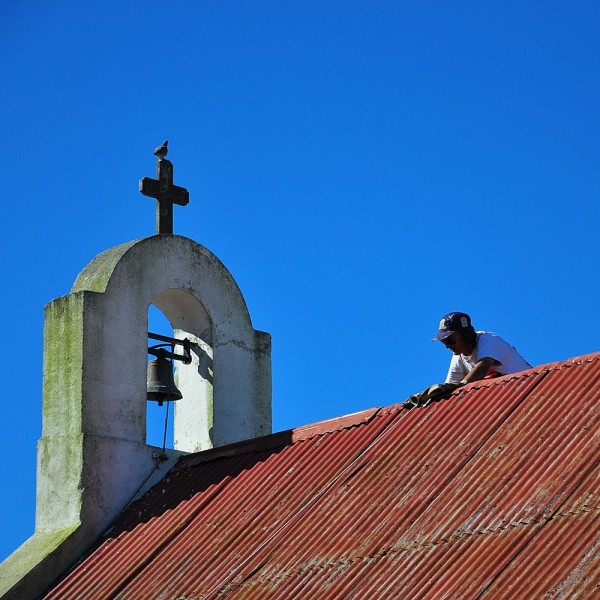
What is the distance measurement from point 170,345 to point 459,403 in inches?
166

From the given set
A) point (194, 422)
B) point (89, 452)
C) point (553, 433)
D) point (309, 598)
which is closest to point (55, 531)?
point (89, 452)

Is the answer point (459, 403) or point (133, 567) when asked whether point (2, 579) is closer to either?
point (133, 567)

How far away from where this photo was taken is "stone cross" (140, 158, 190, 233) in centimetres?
1563

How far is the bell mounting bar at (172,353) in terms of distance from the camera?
1527 centimetres

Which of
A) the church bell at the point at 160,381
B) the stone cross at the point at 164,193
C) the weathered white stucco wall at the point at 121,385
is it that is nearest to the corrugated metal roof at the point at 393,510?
the weathered white stucco wall at the point at 121,385

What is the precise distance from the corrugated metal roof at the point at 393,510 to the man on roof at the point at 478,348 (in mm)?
341

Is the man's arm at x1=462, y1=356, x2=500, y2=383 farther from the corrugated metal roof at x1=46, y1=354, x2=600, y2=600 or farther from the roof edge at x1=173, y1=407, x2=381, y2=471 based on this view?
the roof edge at x1=173, y1=407, x2=381, y2=471

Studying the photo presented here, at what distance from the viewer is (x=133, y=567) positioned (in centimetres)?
1286

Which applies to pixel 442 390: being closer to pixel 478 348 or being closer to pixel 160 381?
pixel 478 348

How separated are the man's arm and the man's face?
181mm

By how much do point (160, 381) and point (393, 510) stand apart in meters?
4.49

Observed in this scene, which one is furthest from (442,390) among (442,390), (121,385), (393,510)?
(121,385)

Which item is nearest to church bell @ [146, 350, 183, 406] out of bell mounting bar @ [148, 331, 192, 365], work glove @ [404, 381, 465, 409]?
bell mounting bar @ [148, 331, 192, 365]

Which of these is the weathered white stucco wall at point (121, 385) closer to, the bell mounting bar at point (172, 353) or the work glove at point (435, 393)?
the bell mounting bar at point (172, 353)
